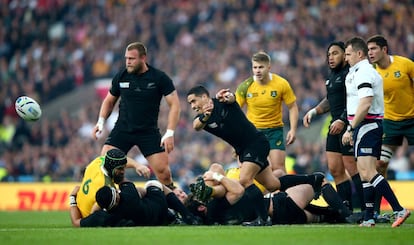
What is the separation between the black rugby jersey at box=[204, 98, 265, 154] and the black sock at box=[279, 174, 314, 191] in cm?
91

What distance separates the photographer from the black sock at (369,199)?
11.4 m

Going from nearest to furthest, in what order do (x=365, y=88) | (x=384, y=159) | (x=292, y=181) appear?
(x=365, y=88) → (x=292, y=181) → (x=384, y=159)

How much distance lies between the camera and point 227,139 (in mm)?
12328

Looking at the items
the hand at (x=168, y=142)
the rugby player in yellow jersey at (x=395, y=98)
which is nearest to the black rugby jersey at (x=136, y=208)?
the hand at (x=168, y=142)

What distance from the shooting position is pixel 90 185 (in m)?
11.9

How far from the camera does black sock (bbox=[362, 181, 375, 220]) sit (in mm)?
11391

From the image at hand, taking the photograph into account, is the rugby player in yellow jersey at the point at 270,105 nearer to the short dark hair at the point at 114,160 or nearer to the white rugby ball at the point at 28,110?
the white rugby ball at the point at 28,110

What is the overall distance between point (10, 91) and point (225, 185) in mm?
18153

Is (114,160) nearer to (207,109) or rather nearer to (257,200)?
(207,109)

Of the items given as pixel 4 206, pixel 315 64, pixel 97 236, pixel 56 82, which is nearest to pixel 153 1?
pixel 56 82

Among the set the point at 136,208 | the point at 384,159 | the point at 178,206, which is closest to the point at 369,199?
the point at 384,159

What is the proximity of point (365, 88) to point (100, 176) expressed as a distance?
11.7ft

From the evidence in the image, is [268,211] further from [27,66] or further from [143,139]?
[27,66]

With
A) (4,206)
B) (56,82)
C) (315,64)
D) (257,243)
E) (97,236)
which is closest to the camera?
(257,243)
